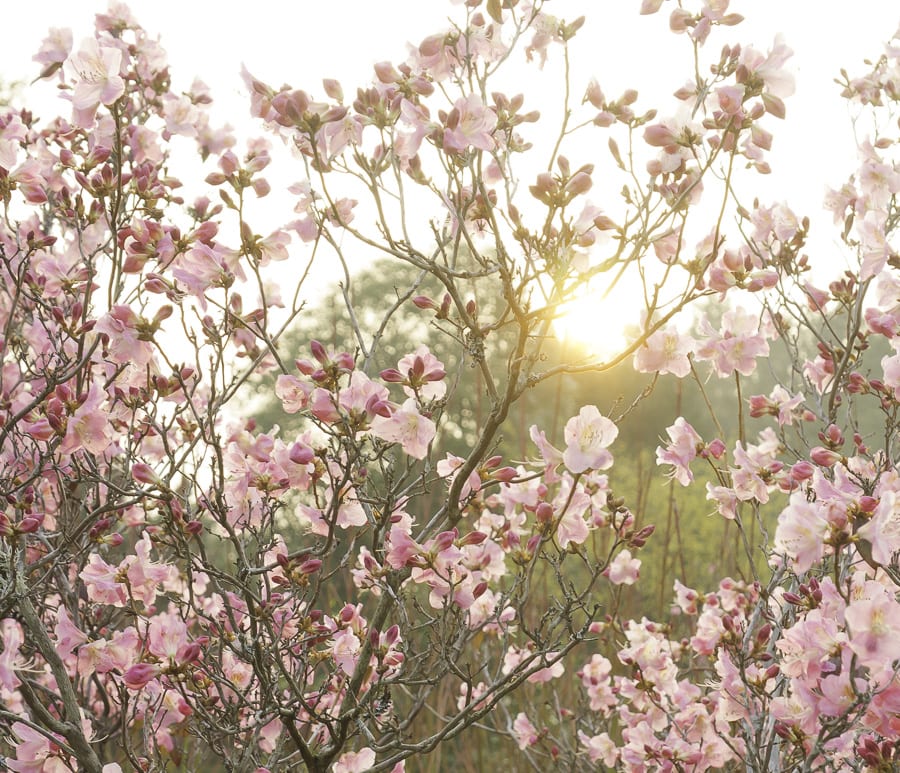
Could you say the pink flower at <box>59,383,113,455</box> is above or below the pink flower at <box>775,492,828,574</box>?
above

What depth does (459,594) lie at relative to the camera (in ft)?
6.38

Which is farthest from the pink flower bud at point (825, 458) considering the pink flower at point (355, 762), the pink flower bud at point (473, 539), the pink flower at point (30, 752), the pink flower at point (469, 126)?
the pink flower at point (30, 752)

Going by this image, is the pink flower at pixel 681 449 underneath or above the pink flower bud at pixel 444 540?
above

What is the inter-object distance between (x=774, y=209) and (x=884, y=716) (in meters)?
1.58

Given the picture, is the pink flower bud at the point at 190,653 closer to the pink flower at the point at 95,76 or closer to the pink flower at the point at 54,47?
the pink flower at the point at 95,76

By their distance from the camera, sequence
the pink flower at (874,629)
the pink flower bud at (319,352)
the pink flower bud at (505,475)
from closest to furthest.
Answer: the pink flower at (874,629)
the pink flower bud at (319,352)
the pink flower bud at (505,475)

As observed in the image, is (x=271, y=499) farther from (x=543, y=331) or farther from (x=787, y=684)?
(x=787, y=684)

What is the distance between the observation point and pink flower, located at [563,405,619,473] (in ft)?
5.39

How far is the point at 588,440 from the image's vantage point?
1.68m

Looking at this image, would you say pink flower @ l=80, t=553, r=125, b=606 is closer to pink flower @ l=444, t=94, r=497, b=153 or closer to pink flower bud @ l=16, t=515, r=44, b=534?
pink flower bud @ l=16, t=515, r=44, b=534

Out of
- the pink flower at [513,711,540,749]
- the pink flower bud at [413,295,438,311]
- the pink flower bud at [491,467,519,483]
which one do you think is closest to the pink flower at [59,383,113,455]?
the pink flower bud at [413,295,438,311]

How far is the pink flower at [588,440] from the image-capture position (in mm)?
1643

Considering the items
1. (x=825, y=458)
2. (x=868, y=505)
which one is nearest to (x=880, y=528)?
(x=868, y=505)

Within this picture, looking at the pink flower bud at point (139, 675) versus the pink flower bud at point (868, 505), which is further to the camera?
the pink flower bud at point (139, 675)
